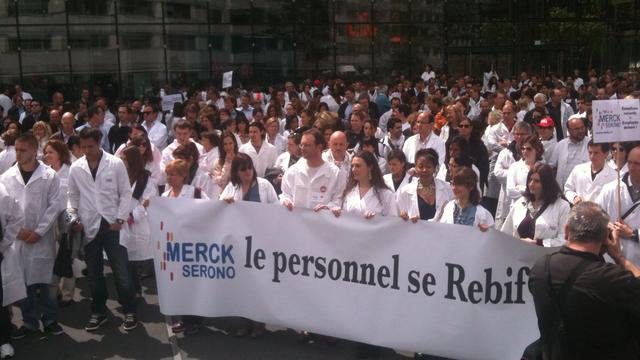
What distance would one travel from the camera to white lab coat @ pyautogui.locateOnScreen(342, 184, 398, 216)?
626 centimetres

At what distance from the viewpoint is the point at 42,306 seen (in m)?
7.02

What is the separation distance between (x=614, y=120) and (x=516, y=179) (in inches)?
77.3

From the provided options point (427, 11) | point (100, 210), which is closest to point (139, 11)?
point (427, 11)

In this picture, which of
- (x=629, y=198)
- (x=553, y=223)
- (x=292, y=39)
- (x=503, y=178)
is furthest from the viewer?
(x=292, y=39)

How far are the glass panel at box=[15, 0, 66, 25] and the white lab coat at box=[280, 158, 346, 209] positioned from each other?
18.8 metres

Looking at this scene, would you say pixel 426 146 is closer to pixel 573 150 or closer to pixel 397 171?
pixel 573 150

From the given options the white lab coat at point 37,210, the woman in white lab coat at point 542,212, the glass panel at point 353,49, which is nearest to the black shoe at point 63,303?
the white lab coat at point 37,210

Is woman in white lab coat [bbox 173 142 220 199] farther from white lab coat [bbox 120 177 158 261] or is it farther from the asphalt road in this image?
the asphalt road

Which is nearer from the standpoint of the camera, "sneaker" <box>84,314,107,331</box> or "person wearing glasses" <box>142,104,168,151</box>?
"sneaker" <box>84,314,107,331</box>

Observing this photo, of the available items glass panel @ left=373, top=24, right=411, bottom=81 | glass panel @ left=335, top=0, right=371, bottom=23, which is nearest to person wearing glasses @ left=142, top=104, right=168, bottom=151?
glass panel @ left=335, top=0, right=371, bottom=23

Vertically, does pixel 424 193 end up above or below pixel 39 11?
below

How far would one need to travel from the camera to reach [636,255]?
559 centimetres

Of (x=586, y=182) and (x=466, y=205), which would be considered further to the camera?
(x=586, y=182)

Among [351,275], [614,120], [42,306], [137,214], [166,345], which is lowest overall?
[166,345]
